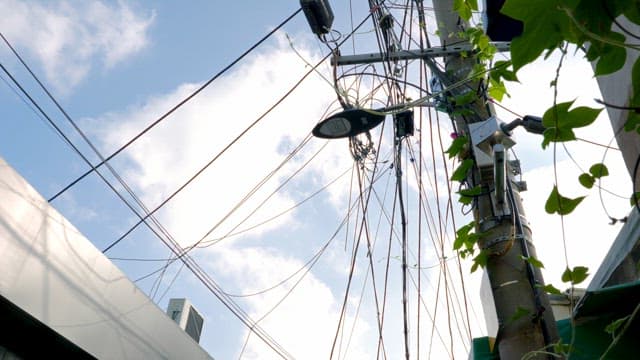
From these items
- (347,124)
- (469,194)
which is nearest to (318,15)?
(347,124)

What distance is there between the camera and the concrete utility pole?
1871 mm

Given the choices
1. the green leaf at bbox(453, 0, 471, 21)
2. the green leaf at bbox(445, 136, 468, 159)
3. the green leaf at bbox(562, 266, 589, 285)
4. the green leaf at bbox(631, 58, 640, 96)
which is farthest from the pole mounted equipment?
the green leaf at bbox(631, 58, 640, 96)

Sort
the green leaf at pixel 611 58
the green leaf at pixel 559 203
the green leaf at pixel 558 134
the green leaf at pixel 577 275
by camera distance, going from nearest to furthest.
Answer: the green leaf at pixel 611 58, the green leaf at pixel 558 134, the green leaf at pixel 559 203, the green leaf at pixel 577 275

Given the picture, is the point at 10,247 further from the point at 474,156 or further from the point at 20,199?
the point at 474,156

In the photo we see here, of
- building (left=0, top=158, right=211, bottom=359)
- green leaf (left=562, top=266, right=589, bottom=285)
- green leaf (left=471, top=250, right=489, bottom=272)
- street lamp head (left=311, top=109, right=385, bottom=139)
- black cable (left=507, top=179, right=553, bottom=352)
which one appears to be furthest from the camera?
street lamp head (left=311, top=109, right=385, bottom=139)

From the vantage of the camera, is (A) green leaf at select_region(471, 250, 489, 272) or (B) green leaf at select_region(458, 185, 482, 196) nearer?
(A) green leaf at select_region(471, 250, 489, 272)

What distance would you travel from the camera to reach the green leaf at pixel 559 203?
115cm

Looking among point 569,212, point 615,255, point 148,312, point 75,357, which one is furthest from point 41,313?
point 615,255

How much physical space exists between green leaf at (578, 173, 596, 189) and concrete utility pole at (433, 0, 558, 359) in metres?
0.83

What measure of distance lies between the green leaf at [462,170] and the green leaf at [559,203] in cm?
115

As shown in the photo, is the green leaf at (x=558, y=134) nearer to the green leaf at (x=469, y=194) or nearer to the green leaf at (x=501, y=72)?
the green leaf at (x=501, y=72)

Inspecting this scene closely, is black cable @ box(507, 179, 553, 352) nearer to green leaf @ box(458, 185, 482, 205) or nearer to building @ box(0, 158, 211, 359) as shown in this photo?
green leaf @ box(458, 185, 482, 205)

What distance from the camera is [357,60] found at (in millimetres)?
3750

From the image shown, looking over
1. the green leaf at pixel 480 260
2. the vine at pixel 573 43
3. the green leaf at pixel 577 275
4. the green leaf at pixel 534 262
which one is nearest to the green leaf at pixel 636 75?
the vine at pixel 573 43
